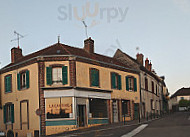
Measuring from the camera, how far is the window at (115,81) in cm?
2801

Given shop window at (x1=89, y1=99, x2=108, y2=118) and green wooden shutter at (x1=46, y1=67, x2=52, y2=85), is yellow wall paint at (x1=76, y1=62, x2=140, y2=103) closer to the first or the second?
shop window at (x1=89, y1=99, x2=108, y2=118)

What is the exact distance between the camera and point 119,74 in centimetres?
2923

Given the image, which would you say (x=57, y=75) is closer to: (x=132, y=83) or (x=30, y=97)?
(x=30, y=97)

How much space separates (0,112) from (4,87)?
270cm

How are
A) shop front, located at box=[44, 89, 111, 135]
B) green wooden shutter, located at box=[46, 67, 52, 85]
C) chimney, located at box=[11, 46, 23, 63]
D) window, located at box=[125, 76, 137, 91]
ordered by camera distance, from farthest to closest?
window, located at box=[125, 76, 137, 91], chimney, located at box=[11, 46, 23, 63], green wooden shutter, located at box=[46, 67, 52, 85], shop front, located at box=[44, 89, 111, 135]

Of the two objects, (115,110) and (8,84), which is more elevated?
(8,84)

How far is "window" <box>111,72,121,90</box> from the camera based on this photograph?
28.0 metres

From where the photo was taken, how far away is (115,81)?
28.6 metres

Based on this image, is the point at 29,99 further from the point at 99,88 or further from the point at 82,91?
the point at 99,88

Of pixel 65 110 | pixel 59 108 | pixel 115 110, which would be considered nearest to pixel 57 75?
pixel 59 108

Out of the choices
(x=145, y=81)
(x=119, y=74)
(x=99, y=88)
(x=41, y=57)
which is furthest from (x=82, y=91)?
(x=145, y=81)

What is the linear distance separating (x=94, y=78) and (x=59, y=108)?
4861 millimetres

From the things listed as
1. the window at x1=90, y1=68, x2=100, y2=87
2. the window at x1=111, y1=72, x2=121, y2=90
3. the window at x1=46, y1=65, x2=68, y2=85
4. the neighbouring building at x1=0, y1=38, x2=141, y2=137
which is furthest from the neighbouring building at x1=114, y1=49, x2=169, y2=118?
the window at x1=46, y1=65, x2=68, y2=85

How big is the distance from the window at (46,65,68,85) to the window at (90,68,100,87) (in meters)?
3.13
